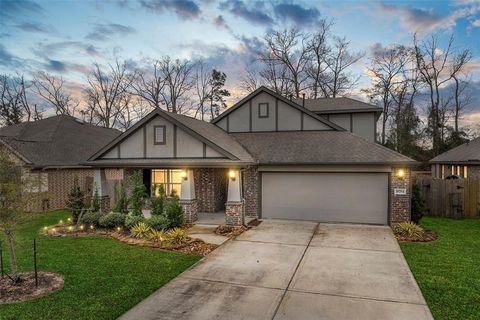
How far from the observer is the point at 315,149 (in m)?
14.1

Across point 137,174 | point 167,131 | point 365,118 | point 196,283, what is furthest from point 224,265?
point 365,118

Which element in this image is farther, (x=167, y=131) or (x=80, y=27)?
(x=80, y=27)

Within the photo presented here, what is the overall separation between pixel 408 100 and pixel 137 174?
3223cm

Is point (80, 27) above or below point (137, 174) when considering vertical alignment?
above

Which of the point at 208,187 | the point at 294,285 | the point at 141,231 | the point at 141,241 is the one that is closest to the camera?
the point at 294,285

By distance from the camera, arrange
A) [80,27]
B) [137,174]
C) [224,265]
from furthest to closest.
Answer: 1. [80,27]
2. [137,174]
3. [224,265]

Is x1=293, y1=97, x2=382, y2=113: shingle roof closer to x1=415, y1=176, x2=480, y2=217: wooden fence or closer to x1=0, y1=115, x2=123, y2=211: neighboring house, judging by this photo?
x1=415, y1=176, x2=480, y2=217: wooden fence

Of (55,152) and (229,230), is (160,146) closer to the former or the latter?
(229,230)

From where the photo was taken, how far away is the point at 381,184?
41.5ft

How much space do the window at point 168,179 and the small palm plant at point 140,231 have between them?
3.50 m

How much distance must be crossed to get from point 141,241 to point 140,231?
25.2 inches

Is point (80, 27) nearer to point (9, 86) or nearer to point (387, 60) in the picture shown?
point (9, 86)

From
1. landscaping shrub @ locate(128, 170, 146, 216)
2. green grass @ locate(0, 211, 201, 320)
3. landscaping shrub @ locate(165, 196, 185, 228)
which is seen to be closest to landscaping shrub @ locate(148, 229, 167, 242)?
green grass @ locate(0, 211, 201, 320)

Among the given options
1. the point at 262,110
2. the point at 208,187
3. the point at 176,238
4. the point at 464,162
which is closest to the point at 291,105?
the point at 262,110
